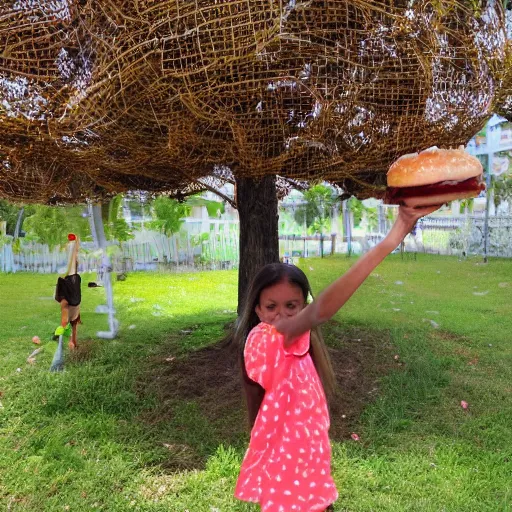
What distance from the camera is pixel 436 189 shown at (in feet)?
4.72

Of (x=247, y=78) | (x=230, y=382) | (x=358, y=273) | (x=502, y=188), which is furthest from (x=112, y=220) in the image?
(x=502, y=188)

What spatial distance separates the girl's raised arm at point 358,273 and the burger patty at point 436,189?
5cm

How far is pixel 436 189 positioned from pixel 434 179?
3 centimetres

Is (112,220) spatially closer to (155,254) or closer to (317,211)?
(155,254)

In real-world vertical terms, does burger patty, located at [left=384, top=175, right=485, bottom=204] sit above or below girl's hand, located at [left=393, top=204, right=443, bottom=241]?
above

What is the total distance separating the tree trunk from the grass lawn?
1052mm

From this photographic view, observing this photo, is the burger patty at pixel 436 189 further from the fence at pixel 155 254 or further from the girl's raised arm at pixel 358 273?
the fence at pixel 155 254

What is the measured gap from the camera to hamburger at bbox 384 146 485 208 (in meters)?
1.42

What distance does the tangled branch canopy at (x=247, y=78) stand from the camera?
6.89ft

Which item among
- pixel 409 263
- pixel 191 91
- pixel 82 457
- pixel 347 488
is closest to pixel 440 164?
pixel 191 91

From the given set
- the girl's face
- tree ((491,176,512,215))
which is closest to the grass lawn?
the girl's face

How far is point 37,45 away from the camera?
2.33 metres

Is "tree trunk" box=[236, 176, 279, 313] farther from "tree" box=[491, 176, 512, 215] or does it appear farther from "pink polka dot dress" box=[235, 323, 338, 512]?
"tree" box=[491, 176, 512, 215]

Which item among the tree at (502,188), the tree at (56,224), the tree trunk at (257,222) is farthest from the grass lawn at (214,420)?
the tree at (502,188)
